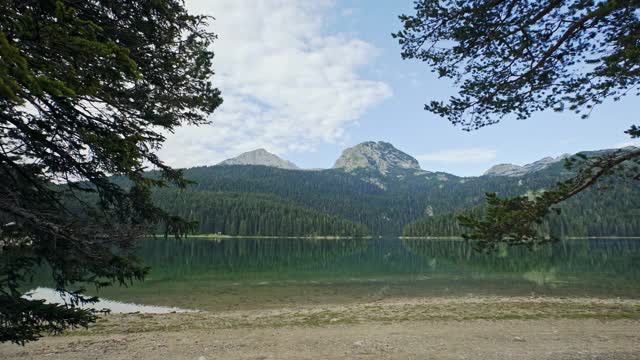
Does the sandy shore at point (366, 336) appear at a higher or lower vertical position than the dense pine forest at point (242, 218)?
lower

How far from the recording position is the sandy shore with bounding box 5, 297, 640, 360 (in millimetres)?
12180

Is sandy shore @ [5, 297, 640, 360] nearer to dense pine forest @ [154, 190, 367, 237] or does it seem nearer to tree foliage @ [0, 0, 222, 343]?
tree foliage @ [0, 0, 222, 343]

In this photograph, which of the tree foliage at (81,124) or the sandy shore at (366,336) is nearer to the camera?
the tree foliage at (81,124)

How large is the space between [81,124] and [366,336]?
39.7ft

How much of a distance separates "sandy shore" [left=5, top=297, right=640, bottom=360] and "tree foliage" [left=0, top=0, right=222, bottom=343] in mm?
7122

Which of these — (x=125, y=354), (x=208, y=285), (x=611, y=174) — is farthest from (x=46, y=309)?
(x=208, y=285)

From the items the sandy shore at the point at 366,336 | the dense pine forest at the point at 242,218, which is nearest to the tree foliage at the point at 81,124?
the sandy shore at the point at 366,336

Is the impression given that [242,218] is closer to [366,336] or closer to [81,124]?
[366,336]

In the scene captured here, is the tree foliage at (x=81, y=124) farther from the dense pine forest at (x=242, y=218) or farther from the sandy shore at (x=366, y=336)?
the dense pine forest at (x=242, y=218)

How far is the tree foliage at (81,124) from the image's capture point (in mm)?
4117

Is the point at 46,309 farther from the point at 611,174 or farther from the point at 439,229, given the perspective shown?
the point at 439,229

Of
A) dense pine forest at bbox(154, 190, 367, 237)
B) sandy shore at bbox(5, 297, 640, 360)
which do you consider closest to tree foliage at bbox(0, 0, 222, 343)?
sandy shore at bbox(5, 297, 640, 360)

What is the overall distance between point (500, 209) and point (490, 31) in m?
3.96

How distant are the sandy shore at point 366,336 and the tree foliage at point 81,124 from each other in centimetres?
712
